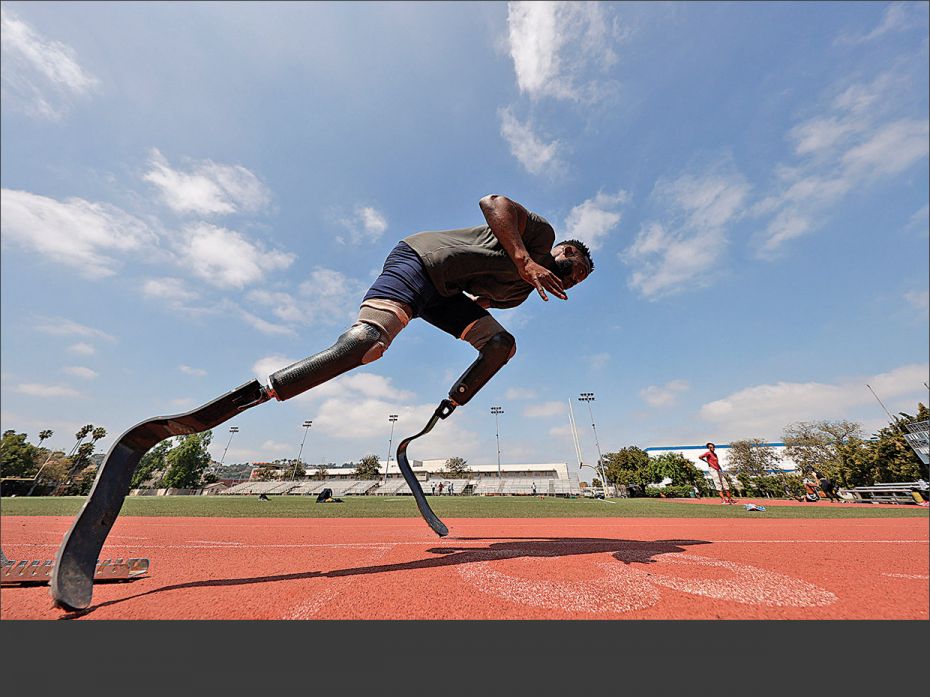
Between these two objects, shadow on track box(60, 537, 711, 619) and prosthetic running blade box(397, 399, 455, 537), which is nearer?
shadow on track box(60, 537, 711, 619)

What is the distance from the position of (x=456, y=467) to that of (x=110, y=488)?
8410cm

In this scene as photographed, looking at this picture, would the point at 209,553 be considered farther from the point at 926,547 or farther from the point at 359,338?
the point at 926,547

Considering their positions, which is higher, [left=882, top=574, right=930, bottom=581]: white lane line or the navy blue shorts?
the navy blue shorts

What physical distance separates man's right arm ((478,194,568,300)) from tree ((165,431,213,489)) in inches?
2603

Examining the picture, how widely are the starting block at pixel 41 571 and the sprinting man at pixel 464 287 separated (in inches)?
45.9

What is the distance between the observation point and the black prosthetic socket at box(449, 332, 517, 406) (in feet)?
9.19

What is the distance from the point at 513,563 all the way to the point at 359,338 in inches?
62.4

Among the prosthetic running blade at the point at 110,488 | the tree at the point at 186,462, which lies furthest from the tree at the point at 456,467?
the prosthetic running blade at the point at 110,488

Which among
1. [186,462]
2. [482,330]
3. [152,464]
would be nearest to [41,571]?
[482,330]

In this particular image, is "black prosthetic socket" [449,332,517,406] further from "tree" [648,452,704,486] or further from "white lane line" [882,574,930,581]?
"tree" [648,452,704,486]

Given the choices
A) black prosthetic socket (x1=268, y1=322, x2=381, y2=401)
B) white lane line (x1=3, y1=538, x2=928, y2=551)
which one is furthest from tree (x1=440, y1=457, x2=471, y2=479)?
black prosthetic socket (x1=268, y1=322, x2=381, y2=401)

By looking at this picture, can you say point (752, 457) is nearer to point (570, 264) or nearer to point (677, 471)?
point (677, 471)

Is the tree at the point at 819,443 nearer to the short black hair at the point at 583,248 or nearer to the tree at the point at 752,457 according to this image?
the tree at the point at 752,457

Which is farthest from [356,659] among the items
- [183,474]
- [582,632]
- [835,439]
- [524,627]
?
[183,474]
